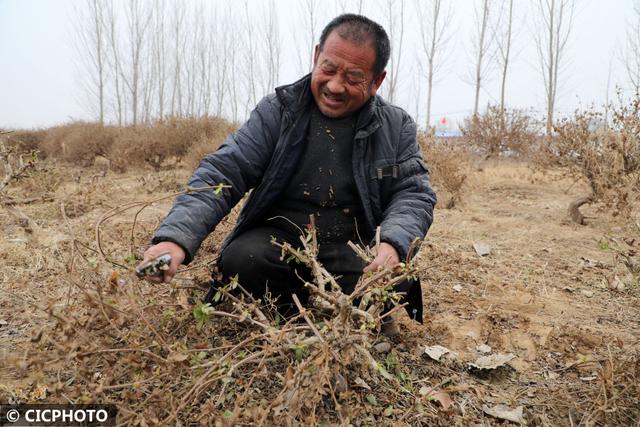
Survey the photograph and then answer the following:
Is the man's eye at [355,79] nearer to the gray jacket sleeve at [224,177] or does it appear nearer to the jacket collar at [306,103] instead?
the jacket collar at [306,103]

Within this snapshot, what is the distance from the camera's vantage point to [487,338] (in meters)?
2.24

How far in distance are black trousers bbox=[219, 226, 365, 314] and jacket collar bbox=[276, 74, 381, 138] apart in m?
0.53

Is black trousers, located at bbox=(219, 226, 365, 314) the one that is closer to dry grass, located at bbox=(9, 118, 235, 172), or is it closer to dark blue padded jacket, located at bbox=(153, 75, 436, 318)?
dark blue padded jacket, located at bbox=(153, 75, 436, 318)

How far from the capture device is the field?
4.35 ft

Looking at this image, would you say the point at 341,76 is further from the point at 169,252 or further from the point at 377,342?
the point at 377,342

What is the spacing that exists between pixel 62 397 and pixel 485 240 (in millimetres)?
3764

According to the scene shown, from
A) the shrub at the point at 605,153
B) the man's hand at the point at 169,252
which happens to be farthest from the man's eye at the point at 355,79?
the shrub at the point at 605,153

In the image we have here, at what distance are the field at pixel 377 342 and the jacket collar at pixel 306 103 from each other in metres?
0.68

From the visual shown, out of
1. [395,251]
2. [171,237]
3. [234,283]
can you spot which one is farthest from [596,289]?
[171,237]

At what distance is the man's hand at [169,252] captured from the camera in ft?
4.64

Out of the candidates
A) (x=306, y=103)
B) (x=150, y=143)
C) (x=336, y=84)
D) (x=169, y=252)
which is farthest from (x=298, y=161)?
(x=150, y=143)

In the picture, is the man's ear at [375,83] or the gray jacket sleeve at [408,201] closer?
the gray jacket sleeve at [408,201]

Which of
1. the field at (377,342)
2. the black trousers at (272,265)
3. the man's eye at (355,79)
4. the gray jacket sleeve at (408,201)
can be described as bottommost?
the field at (377,342)

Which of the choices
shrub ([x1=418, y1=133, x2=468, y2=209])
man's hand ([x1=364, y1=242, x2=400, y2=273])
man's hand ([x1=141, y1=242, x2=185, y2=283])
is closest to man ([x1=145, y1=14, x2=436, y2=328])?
man's hand ([x1=364, y1=242, x2=400, y2=273])
